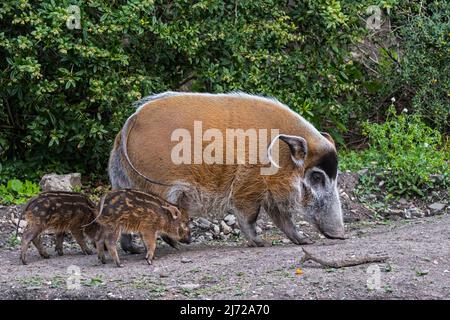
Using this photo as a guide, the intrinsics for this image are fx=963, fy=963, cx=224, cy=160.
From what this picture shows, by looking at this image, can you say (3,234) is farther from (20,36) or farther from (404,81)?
(404,81)

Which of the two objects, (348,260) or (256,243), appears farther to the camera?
(256,243)

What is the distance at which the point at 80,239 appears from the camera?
8797 millimetres

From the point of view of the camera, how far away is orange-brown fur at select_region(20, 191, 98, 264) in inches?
329

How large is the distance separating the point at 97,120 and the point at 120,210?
9.27 ft

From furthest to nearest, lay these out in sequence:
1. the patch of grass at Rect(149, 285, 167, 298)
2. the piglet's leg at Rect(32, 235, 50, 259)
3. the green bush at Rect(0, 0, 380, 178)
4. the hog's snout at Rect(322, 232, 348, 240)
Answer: the green bush at Rect(0, 0, 380, 178)
the hog's snout at Rect(322, 232, 348, 240)
the piglet's leg at Rect(32, 235, 50, 259)
the patch of grass at Rect(149, 285, 167, 298)

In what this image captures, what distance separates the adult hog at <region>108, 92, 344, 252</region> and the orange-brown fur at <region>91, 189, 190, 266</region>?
401mm

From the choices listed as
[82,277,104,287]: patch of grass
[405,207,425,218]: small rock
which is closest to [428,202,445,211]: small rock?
[405,207,425,218]: small rock

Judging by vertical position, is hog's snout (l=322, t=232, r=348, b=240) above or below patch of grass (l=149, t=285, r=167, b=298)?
below

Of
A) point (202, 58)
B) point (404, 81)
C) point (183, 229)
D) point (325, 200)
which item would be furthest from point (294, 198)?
point (404, 81)

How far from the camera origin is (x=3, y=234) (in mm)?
9672

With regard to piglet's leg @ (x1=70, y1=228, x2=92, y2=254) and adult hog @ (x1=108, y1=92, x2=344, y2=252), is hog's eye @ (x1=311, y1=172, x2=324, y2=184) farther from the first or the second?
piglet's leg @ (x1=70, y1=228, x2=92, y2=254)

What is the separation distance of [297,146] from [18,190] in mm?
3337

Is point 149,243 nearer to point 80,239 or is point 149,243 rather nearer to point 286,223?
point 80,239

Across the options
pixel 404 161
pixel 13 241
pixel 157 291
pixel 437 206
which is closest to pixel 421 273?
pixel 157 291
